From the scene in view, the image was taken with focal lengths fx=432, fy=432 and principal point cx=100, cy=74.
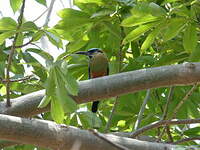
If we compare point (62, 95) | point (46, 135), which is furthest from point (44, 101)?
point (46, 135)

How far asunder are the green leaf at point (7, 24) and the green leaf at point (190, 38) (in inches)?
42.8

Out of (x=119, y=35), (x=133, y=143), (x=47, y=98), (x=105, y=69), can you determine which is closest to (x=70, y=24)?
(x=119, y=35)

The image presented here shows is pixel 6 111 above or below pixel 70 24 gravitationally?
below

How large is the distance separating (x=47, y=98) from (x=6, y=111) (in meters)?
0.23

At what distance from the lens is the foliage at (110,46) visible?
227 centimetres

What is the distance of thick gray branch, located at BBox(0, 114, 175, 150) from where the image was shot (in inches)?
69.1

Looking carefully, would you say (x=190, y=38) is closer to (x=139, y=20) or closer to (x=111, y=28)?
(x=139, y=20)

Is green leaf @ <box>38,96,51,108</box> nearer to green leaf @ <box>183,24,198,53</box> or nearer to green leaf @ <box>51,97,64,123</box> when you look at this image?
green leaf @ <box>51,97,64,123</box>

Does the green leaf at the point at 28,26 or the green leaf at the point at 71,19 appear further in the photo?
the green leaf at the point at 71,19

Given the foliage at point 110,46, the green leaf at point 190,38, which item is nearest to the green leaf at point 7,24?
the foliage at point 110,46

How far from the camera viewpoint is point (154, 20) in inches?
101

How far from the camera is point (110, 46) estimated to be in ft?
11.3

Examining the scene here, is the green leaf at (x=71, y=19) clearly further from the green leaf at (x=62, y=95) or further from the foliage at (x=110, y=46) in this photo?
the green leaf at (x=62, y=95)

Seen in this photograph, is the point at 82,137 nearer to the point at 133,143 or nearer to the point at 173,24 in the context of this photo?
the point at 133,143
